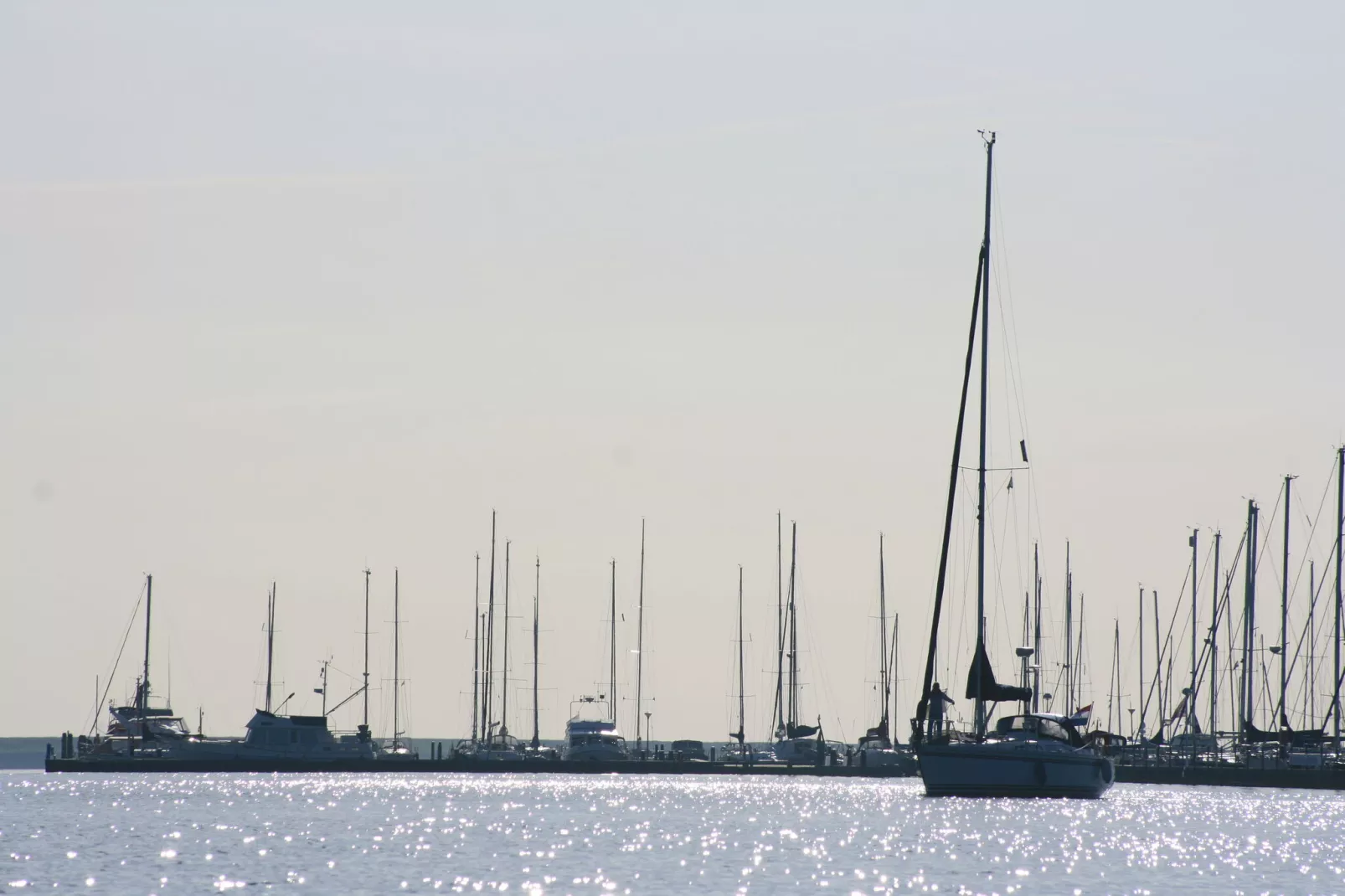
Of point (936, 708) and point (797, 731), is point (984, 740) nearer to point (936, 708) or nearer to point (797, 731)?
point (936, 708)

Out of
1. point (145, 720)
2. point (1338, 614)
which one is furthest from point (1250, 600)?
point (145, 720)

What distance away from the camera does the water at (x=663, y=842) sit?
5200 cm

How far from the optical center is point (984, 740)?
76812 millimetres

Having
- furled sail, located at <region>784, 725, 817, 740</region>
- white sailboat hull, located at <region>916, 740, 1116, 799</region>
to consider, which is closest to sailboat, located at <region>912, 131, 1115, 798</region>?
white sailboat hull, located at <region>916, 740, 1116, 799</region>

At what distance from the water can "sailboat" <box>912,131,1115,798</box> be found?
4.96 feet

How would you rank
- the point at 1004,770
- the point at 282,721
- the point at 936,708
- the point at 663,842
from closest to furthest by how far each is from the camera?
1. the point at 663,842
2. the point at 1004,770
3. the point at 936,708
4. the point at 282,721

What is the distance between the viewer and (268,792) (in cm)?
10394

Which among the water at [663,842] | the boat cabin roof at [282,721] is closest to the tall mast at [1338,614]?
the water at [663,842]

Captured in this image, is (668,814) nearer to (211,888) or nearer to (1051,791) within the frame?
(1051,791)

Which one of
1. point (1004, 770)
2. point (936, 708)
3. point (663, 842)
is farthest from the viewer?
point (936, 708)

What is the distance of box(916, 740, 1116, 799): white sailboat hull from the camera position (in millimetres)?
74938

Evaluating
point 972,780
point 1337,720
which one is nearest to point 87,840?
point 972,780

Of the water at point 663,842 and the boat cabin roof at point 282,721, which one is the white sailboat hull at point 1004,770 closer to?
the water at point 663,842

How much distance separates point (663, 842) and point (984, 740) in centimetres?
1576
